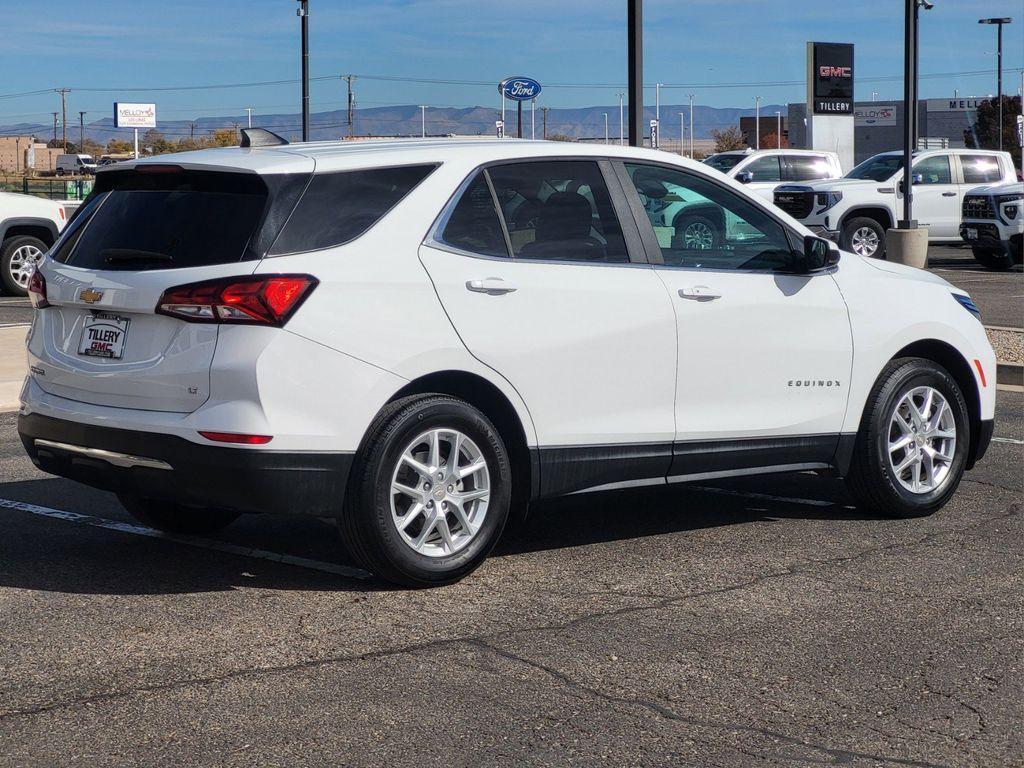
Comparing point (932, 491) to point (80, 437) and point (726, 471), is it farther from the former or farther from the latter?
point (80, 437)

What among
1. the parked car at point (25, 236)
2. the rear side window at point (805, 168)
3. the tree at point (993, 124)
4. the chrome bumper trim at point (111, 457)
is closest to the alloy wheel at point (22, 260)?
the parked car at point (25, 236)

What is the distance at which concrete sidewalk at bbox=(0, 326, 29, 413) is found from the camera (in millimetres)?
11672

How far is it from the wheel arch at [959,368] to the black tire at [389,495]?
2474mm

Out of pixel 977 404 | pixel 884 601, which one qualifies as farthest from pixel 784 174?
pixel 884 601

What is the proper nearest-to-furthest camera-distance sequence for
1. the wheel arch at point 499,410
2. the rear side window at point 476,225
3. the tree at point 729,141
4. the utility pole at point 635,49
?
the wheel arch at point 499,410 < the rear side window at point 476,225 < the utility pole at point 635,49 < the tree at point 729,141

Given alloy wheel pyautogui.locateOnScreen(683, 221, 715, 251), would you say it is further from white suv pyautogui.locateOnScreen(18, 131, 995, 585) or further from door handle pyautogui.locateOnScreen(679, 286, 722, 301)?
door handle pyautogui.locateOnScreen(679, 286, 722, 301)

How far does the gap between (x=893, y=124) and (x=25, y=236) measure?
74.4 meters

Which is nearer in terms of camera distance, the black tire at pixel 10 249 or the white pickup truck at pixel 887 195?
the black tire at pixel 10 249

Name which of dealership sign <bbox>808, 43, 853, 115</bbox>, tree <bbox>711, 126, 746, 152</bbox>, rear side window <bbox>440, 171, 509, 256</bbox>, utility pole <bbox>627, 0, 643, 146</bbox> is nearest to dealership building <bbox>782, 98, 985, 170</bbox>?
tree <bbox>711, 126, 746, 152</bbox>

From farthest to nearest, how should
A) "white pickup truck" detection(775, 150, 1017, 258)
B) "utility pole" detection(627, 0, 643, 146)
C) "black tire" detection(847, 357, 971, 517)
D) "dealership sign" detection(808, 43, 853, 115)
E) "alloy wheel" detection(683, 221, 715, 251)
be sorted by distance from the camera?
"dealership sign" detection(808, 43, 853, 115) < "white pickup truck" detection(775, 150, 1017, 258) < "utility pole" detection(627, 0, 643, 146) < "black tire" detection(847, 357, 971, 517) < "alloy wheel" detection(683, 221, 715, 251)

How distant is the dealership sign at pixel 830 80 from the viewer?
1612 inches

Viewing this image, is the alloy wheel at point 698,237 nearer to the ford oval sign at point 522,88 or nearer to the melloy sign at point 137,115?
the ford oval sign at point 522,88

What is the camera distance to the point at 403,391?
5.83 meters

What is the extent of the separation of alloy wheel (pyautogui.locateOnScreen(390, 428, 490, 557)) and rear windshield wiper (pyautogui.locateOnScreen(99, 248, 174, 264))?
3.98 ft
